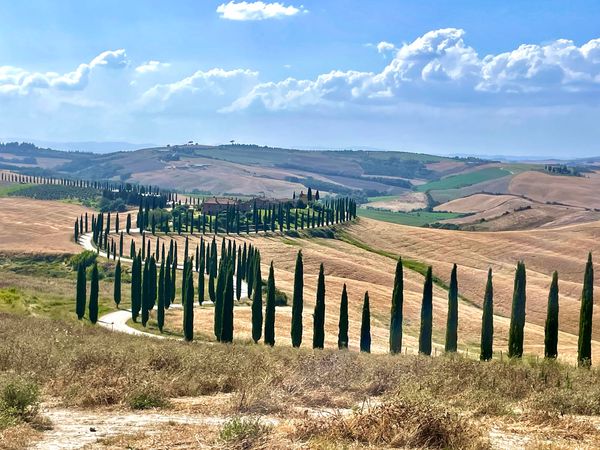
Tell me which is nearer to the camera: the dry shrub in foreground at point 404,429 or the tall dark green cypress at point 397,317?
the dry shrub in foreground at point 404,429

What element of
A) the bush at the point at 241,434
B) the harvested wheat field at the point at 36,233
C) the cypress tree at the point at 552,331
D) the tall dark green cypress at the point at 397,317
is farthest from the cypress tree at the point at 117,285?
the bush at the point at 241,434

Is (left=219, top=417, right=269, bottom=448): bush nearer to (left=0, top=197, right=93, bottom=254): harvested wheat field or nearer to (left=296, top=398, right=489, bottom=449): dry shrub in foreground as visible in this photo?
(left=296, top=398, right=489, bottom=449): dry shrub in foreground

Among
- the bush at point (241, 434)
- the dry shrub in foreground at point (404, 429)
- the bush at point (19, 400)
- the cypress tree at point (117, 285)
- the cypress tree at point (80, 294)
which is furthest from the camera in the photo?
the cypress tree at point (117, 285)

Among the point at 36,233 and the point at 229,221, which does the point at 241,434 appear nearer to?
the point at 36,233

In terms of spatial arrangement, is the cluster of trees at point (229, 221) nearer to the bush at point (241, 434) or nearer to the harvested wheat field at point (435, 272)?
the harvested wheat field at point (435, 272)

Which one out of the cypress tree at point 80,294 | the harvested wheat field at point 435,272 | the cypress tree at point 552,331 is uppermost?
the cypress tree at point 552,331

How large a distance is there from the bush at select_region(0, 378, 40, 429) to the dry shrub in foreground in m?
7.69

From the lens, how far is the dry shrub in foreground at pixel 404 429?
53.1 feet

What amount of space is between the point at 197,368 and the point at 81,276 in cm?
5339

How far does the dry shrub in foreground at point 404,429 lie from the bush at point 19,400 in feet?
25.2

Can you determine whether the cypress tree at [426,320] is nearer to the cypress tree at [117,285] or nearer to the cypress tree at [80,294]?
the cypress tree at [80,294]

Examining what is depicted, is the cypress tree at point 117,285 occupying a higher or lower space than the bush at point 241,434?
lower

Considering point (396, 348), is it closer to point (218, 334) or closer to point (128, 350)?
point (218, 334)

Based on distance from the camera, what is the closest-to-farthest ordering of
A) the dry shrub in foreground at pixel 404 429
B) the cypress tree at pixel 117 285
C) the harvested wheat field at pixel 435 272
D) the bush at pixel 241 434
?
the bush at pixel 241 434 < the dry shrub in foreground at pixel 404 429 < the harvested wheat field at pixel 435 272 < the cypress tree at pixel 117 285
